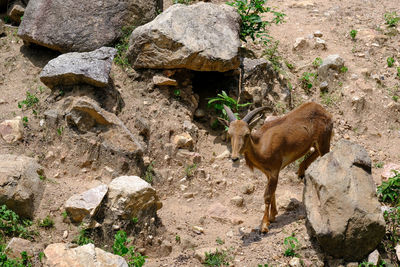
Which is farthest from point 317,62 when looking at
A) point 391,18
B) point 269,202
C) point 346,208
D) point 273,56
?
point 346,208

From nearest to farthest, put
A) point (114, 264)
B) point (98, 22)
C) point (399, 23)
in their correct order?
point (114, 264) → point (98, 22) → point (399, 23)

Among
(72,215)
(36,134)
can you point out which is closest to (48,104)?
(36,134)

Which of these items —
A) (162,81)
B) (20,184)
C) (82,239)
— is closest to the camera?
(82,239)

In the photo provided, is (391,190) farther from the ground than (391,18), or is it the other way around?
(391,18)

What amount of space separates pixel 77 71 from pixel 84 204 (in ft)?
10.0

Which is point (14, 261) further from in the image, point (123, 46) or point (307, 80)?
point (307, 80)

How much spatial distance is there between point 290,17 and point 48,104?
7637 mm

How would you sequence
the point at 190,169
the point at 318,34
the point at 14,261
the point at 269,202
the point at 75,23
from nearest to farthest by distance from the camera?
1. the point at 14,261
2. the point at 269,202
3. the point at 190,169
4. the point at 75,23
5. the point at 318,34

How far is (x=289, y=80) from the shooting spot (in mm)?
11797

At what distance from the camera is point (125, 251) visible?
7.41 metres

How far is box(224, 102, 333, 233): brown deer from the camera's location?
8146 millimetres

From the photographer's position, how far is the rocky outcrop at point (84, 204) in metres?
7.60

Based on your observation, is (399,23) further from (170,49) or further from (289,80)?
(170,49)

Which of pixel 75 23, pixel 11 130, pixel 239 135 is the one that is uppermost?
pixel 75 23
